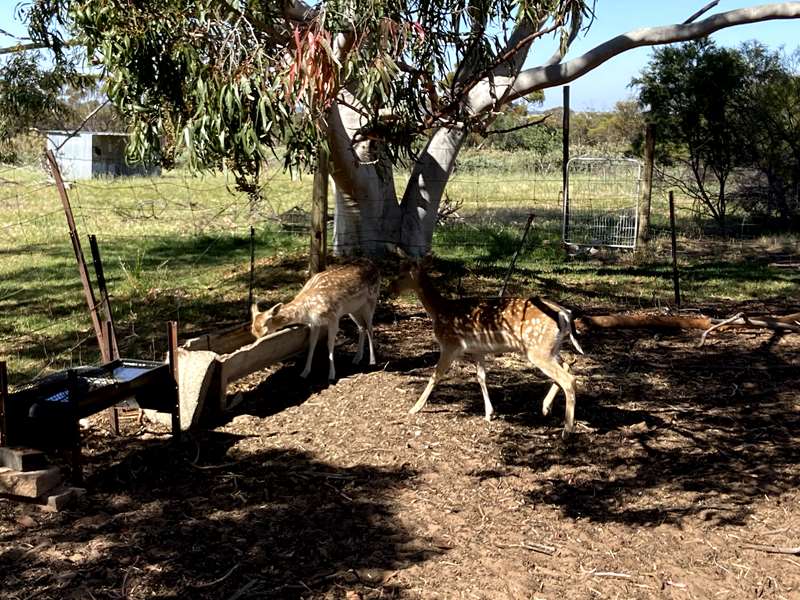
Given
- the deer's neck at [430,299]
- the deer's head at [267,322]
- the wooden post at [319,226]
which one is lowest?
the deer's head at [267,322]

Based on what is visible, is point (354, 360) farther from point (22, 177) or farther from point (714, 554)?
point (22, 177)

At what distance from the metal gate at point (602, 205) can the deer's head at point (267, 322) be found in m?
8.00

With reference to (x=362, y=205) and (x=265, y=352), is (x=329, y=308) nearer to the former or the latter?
(x=265, y=352)

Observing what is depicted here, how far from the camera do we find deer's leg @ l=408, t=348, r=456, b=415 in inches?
319

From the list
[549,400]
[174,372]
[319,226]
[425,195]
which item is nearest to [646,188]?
[425,195]

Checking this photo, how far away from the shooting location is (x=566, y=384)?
7598 mm

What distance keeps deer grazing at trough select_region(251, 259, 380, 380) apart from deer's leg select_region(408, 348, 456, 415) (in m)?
1.34

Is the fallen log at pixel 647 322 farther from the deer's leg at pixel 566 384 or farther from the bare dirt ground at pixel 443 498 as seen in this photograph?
the deer's leg at pixel 566 384

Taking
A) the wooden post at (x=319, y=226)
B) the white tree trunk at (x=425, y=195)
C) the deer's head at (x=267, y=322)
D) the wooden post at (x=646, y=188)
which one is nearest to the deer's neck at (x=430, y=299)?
the deer's head at (x=267, y=322)

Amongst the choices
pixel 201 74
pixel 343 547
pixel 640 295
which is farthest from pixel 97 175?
pixel 343 547

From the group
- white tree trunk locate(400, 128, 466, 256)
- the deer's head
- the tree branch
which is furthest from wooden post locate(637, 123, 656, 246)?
the deer's head

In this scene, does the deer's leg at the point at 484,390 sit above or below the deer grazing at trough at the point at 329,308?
below

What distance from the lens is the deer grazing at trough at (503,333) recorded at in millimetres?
7766

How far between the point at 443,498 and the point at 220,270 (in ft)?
27.7
